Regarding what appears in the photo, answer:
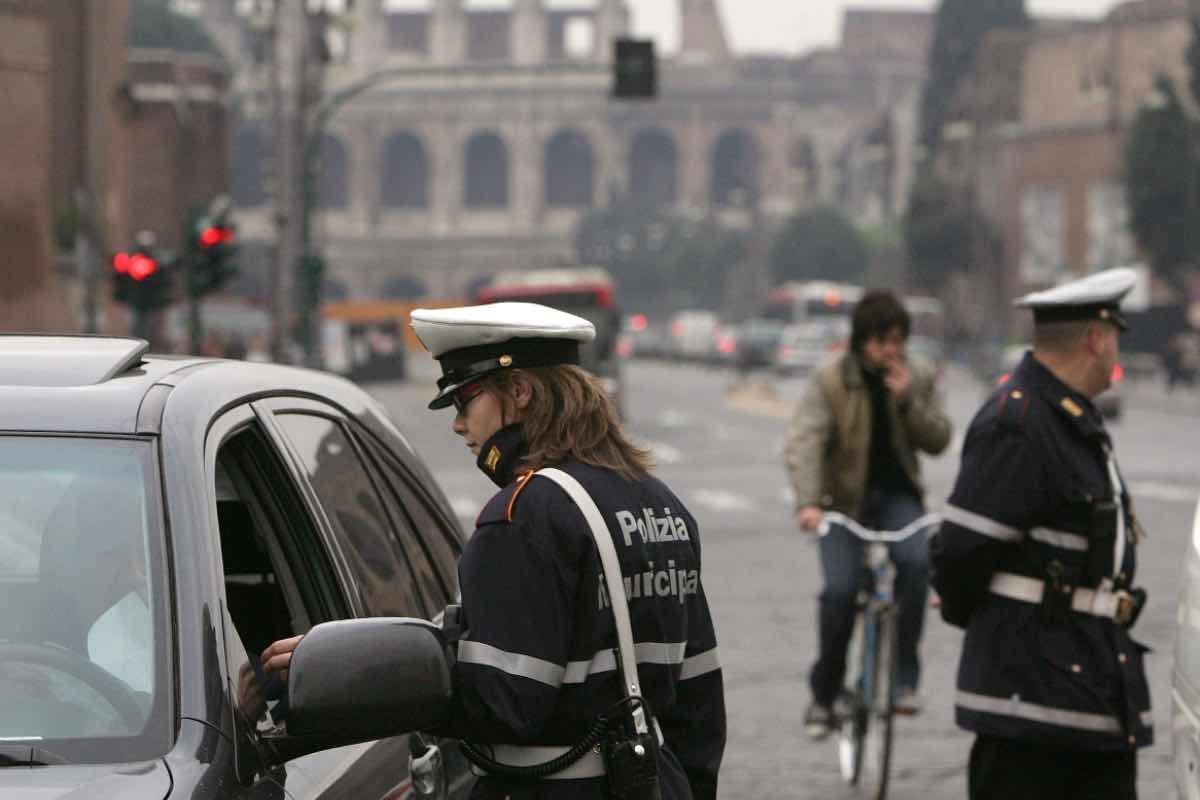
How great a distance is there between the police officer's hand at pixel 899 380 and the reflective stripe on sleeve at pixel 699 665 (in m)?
4.66

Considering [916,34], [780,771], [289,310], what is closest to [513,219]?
[916,34]

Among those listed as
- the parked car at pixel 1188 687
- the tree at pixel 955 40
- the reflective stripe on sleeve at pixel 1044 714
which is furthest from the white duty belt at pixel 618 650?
the tree at pixel 955 40

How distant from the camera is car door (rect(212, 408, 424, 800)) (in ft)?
10.7

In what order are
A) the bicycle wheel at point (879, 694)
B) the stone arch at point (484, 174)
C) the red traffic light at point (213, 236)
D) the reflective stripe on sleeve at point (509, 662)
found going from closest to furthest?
the reflective stripe on sleeve at point (509, 662), the bicycle wheel at point (879, 694), the red traffic light at point (213, 236), the stone arch at point (484, 174)

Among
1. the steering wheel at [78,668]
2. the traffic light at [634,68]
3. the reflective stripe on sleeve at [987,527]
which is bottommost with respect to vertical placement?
the reflective stripe on sleeve at [987,527]

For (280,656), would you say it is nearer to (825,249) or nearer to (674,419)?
(674,419)

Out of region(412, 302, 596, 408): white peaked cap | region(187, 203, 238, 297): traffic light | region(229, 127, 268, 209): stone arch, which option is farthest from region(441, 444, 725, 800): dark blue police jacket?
region(229, 127, 268, 209): stone arch

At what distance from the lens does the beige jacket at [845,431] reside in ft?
27.4

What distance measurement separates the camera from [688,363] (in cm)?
9400

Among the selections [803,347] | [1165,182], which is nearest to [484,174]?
[803,347]

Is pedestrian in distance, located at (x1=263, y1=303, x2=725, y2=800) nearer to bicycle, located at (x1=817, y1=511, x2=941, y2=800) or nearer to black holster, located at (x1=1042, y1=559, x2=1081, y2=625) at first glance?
black holster, located at (x1=1042, y1=559, x2=1081, y2=625)

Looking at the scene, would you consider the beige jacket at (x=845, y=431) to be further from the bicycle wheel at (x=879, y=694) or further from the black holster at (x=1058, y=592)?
the black holster at (x=1058, y=592)

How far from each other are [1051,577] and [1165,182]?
65.7 metres

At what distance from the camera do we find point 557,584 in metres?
3.38
